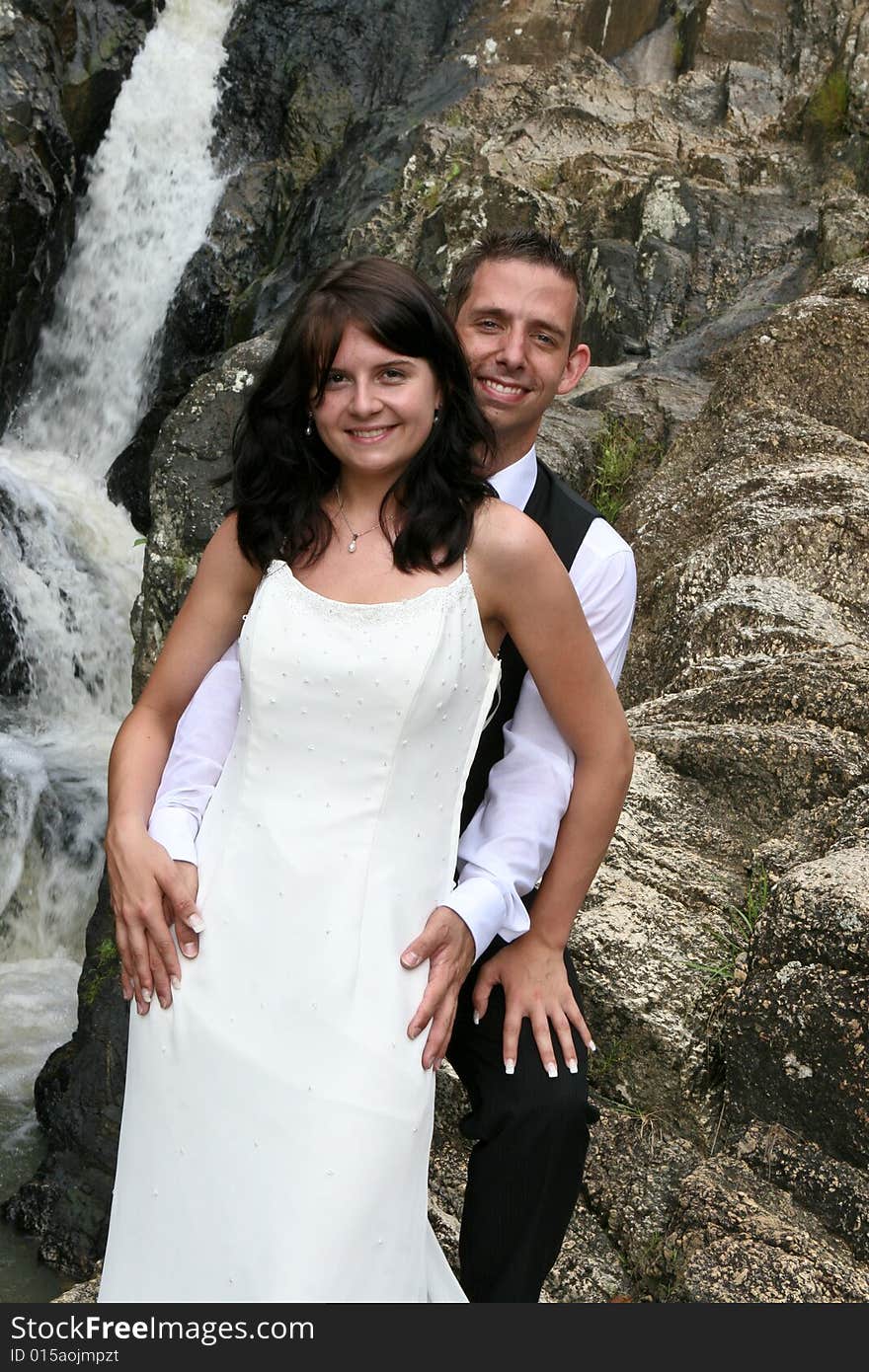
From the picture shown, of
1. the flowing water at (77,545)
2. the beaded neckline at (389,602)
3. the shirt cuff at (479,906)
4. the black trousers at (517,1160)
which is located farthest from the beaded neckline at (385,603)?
the flowing water at (77,545)

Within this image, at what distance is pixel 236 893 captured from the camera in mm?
2053

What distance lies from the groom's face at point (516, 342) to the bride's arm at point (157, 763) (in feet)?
2.16

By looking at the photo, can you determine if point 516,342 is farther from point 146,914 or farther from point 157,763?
point 146,914

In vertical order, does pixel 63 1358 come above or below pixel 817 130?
below

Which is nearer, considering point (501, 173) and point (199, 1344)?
point (199, 1344)

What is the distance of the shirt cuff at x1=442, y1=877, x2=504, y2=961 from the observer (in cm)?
210

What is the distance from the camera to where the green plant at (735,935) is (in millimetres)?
3062

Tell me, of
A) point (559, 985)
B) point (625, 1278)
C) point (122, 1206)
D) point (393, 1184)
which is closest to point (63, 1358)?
point (122, 1206)

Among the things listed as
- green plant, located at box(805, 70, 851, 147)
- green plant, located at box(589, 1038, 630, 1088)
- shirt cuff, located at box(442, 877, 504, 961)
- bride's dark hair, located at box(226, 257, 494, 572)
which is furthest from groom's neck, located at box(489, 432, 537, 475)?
green plant, located at box(805, 70, 851, 147)

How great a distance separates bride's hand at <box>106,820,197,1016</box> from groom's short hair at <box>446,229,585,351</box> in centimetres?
132

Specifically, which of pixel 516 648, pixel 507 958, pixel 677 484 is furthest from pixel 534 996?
pixel 677 484

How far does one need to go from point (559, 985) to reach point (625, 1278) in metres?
0.81

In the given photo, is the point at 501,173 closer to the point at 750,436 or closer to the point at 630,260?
the point at 630,260

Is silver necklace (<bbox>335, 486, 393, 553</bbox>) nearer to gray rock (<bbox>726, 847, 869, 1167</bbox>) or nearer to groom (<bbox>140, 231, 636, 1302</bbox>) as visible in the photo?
groom (<bbox>140, 231, 636, 1302</bbox>)
